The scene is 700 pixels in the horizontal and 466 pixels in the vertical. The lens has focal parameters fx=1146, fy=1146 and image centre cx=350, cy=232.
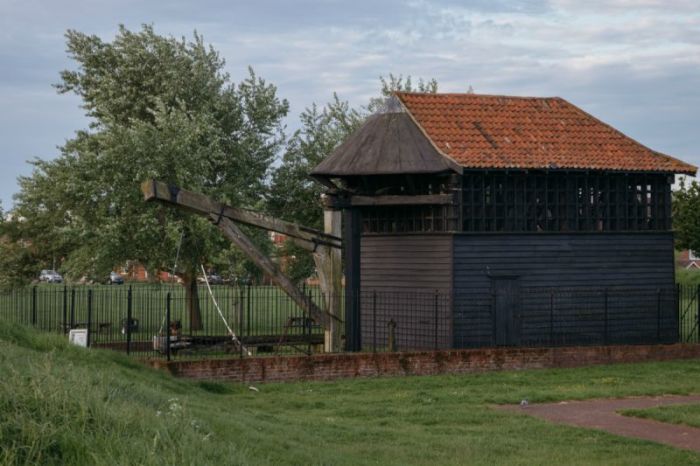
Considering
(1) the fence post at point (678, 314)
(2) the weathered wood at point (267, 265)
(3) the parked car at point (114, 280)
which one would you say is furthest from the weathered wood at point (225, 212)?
(3) the parked car at point (114, 280)

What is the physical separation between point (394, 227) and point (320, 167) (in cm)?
260

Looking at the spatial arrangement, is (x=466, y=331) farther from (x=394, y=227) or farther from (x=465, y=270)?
(x=394, y=227)

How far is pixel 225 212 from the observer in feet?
93.4

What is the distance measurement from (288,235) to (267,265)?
1024mm

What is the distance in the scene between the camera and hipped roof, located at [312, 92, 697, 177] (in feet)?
98.6

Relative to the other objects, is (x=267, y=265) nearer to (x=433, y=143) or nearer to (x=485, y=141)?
(x=433, y=143)

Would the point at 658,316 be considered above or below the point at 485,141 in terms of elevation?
below

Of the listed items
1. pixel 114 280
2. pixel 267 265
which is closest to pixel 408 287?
pixel 267 265

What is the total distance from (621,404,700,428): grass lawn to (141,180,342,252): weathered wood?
11.5 m

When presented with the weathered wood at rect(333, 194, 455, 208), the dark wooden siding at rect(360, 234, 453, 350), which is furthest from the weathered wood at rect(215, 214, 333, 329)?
Answer: the weathered wood at rect(333, 194, 455, 208)

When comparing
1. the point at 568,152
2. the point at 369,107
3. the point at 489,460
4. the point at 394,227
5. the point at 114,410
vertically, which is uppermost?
the point at 369,107

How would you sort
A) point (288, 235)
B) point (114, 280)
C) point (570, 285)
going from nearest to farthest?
point (288, 235) < point (570, 285) < point (114, 280)

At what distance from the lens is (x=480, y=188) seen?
3000cm

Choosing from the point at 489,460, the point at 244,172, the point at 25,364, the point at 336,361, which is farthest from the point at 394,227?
the point at 25,364
